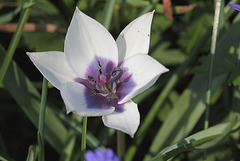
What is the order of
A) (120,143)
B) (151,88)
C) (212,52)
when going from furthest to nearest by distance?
1. (151,88)
2. (120,143)
3. (212,52)

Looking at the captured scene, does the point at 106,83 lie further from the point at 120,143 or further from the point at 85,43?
the point at 120,143

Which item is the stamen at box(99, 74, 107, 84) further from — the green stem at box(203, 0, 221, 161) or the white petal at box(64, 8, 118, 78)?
the green stem at box(203, 0, 221, 161)

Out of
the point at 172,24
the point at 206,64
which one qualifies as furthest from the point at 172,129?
the point at 172,24

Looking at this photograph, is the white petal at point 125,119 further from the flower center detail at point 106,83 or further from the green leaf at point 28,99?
the green leaf at point 28,99

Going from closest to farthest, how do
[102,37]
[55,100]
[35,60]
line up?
[35,60] → [102,37] → [55,100]

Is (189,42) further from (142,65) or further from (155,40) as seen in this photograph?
(142,65)

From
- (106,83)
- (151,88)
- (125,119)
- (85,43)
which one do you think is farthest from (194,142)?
(151,88)
